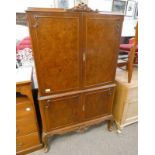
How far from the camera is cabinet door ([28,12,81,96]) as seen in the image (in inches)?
43.6

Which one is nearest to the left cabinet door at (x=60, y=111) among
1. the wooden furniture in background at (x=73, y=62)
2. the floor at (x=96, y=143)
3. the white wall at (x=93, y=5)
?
the wooden furniture in background at (x=73, y=62)

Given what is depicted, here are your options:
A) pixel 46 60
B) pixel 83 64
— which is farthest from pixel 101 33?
pixel 46 60

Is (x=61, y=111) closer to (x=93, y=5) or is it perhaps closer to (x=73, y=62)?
(x=73, y=62)

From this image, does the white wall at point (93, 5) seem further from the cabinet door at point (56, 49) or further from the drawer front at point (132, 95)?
the drawer front at point (132, 95)

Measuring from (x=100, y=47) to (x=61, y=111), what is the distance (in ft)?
2.65

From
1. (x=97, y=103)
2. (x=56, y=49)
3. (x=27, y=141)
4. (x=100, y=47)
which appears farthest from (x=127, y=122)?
(x=56, y=49)

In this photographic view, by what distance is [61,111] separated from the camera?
1512 mm

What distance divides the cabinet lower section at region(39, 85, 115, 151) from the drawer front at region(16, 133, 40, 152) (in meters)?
0.12

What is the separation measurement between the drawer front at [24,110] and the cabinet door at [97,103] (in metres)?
0.61

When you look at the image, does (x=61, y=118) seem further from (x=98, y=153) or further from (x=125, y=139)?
(x=125, y=139)

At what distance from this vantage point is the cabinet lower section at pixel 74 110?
145cm

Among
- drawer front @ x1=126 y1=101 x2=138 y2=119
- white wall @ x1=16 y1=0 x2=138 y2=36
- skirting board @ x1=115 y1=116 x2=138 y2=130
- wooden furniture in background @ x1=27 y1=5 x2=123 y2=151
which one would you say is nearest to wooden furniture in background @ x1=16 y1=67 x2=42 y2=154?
wooden furniture in background @ x1=27 y1=5 x2=123 y2=151

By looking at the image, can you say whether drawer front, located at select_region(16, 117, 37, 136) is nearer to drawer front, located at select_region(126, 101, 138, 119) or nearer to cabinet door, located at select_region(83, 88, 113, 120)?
cabinet door, located at select_region(83, 88, 113, 120)
